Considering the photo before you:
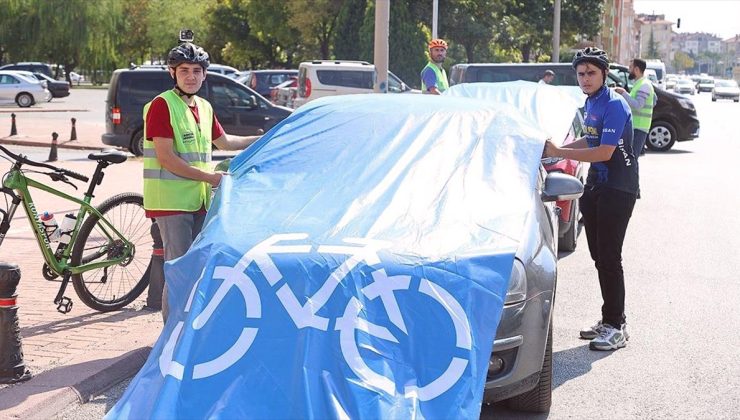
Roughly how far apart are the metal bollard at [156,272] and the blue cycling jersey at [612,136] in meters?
2.99

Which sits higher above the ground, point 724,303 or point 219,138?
point 219,138

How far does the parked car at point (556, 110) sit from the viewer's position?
31.9 feet

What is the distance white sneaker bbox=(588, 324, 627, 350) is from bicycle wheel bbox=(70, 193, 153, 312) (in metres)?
3.27

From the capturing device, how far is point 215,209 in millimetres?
5465

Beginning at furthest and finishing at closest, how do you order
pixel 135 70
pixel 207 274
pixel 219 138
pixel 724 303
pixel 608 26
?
pixel 608 26 < pixel 135 70 < pixel 724 303 < pixel 219 138 < pixel 207 274

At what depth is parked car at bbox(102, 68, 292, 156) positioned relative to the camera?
67.3 feet

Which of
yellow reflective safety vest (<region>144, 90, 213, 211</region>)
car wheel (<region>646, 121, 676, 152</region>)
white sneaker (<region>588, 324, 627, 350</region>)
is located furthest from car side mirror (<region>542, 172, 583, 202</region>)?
car wheel (<region>646, 121, 676, 152</region>)

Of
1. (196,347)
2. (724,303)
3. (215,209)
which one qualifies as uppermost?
(215,209)

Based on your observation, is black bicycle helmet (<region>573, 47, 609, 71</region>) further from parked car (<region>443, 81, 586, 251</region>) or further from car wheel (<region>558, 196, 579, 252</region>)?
car wheel (<region>558, 196, 579, 252</region>)

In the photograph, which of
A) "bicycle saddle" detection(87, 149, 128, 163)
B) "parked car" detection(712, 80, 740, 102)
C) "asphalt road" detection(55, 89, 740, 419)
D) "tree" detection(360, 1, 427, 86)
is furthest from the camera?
"parked car" detection(712, 80, 740, 102)

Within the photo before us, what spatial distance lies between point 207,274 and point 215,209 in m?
0.89

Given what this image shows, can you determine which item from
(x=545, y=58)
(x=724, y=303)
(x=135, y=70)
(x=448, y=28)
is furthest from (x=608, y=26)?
(x=724, y=303)

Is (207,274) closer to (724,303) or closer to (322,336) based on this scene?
(322,336)

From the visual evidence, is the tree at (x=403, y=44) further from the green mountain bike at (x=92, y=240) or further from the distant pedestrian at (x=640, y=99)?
the green mountain bike at (x=92, y=240)
